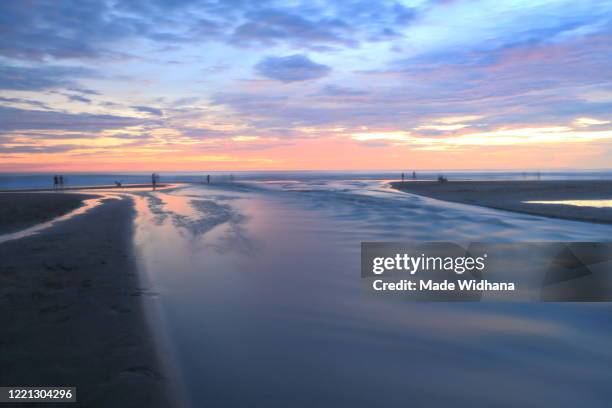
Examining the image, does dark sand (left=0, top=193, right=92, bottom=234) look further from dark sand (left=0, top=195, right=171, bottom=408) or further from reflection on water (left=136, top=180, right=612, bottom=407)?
reflection on water (left=136, top=180, right=612, bottom=407)

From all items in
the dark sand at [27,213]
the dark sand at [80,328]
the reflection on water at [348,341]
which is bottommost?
the reflection on water at [348,341]

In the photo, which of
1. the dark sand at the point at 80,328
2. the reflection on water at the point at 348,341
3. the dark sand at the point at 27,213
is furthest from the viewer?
the dark sand at the point at 27,213

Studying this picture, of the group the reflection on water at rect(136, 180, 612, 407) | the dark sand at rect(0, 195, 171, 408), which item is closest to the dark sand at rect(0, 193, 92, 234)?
the dark sand at rect(0, 195, 171, 408)

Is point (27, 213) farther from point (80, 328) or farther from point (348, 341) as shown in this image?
point (348, 341)

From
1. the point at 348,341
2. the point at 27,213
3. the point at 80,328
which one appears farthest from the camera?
the point at 27,213

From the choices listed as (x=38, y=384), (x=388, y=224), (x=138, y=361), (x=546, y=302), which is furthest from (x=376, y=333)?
(x=388, y=224)

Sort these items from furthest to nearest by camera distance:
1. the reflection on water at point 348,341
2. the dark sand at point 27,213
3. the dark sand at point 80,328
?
the dark sand at point 27,213
the reflection on water at point 348,341
the dark sand at point 80,328

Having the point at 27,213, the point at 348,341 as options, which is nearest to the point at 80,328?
the point at 348,341

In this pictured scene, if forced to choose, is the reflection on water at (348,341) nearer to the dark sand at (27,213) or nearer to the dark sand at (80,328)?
the dark sand at (80,328)

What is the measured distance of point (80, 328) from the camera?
606cm

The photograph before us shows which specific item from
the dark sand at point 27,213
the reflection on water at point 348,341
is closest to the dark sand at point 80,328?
the reflection on water at point 348,341

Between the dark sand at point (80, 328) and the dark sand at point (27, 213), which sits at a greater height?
the dark sand at point (27, 213)

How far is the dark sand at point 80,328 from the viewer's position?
4.58 metres

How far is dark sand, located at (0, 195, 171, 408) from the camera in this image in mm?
4579
